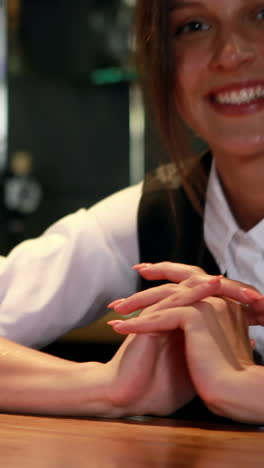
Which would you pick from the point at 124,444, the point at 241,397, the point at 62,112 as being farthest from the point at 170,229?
the point at 62,112

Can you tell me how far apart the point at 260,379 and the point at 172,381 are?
0.11 m

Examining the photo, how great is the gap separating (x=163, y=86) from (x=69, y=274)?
0.32m

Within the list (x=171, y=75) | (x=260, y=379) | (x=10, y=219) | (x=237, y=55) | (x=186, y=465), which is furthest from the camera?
(x=10, y=219)

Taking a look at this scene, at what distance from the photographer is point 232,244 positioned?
1.16 m

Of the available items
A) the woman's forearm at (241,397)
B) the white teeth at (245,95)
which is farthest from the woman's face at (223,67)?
the woman's forearm at (241,397)

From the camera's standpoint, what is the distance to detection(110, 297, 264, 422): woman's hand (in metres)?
0.78

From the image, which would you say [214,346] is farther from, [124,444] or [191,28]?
[191,28]

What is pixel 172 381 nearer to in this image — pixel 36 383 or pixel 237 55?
pixel 36 383

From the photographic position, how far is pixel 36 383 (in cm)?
85

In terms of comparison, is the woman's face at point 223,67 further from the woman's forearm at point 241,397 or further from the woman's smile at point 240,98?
the woman's forearm at point 241,397

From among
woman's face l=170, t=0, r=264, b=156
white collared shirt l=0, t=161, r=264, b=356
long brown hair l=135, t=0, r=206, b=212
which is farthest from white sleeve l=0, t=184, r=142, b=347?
woman's face l=170, t=0, r=264, b=156

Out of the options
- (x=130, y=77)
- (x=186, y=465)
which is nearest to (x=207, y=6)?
(x=186, y=465)

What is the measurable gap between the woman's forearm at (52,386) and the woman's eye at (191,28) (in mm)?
543

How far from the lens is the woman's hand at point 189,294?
85 centimetres
